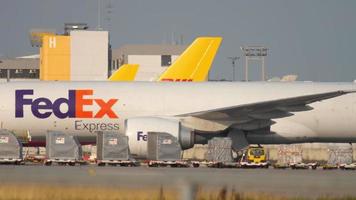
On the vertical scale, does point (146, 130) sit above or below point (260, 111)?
below

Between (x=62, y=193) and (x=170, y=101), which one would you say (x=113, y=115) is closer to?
(x=170, y=101)

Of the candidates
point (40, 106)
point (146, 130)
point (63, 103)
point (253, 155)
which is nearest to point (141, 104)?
point (146, 130)

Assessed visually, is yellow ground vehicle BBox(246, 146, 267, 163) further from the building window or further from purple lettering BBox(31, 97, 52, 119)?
the building window

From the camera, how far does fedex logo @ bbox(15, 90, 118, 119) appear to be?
38969mm

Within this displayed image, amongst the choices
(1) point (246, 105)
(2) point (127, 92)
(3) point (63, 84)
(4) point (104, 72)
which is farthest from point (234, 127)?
(4) point (104, 72)

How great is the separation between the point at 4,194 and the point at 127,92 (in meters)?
21.4

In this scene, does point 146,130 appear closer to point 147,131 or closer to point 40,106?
point 147,131

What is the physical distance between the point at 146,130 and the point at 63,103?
4806 millimetres

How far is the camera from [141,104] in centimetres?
3988

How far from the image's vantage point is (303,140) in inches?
1604

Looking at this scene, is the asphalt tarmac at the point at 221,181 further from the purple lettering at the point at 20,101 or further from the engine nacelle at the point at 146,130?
the purple lettering at the point at 20,101

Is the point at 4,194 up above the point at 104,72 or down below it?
below

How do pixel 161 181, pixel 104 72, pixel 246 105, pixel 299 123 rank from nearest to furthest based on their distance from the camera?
pixel 161 181, pixel 246 105, pixel 299 123, pixel 104 72

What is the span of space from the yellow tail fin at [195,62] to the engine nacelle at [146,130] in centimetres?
1726
